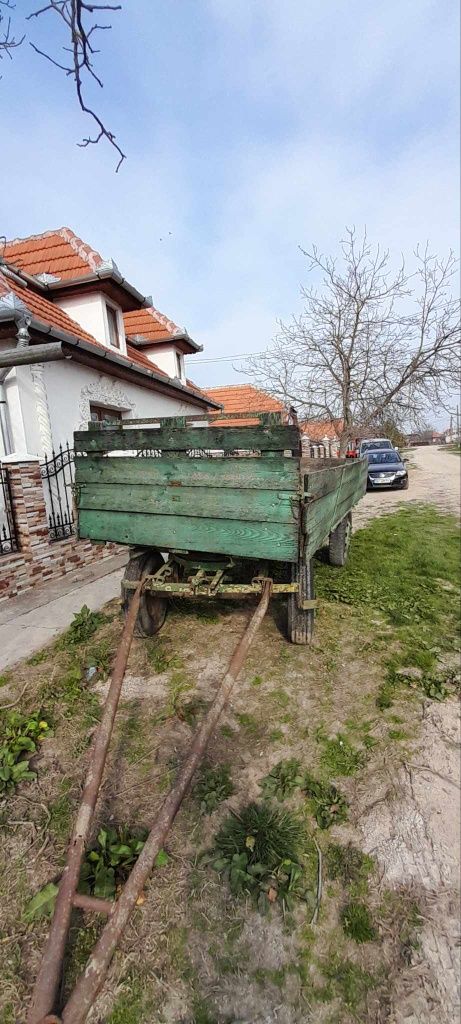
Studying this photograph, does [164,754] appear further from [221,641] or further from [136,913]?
[221,641]

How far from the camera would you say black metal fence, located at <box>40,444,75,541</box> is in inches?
254

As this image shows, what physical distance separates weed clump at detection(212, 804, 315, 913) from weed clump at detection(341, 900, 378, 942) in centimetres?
14

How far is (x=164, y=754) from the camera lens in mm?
2416

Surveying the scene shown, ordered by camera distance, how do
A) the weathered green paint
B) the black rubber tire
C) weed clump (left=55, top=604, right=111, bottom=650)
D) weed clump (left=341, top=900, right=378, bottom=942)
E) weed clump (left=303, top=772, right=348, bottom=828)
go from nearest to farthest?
weed clump (left=341, top=900, right=378, bottom=942) → weed clump (left=303, top=772, right=348, bottom=828) → the weathered green paint → weed clump (left=55, top=604, right=111, bottom=650) → the black rubber tire

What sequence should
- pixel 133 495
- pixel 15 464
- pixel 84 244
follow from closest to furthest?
pixel 133 495
pixel 15 464
pixel 84 244

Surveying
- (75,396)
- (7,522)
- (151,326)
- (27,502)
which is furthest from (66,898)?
(151,326)

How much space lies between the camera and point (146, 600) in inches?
142

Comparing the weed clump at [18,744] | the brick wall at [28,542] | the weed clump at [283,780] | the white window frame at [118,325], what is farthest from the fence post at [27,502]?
the white window frame at [118,325]

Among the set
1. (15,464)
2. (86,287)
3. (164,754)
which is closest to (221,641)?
(164,754)

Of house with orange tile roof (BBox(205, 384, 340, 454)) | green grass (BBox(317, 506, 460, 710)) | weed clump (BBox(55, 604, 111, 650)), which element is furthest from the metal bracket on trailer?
house with orange tile roof (BBox(205, 384, 340, 454))

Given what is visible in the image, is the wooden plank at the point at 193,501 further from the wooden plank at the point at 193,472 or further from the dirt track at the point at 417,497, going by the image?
the dirt track at the point at 417,497

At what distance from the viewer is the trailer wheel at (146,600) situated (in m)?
3.41

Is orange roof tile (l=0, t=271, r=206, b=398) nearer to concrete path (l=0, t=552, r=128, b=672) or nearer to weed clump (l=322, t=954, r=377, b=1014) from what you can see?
concrete path (l=0, t=552, r=128, b=672)

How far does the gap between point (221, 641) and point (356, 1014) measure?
2420 millimetres
